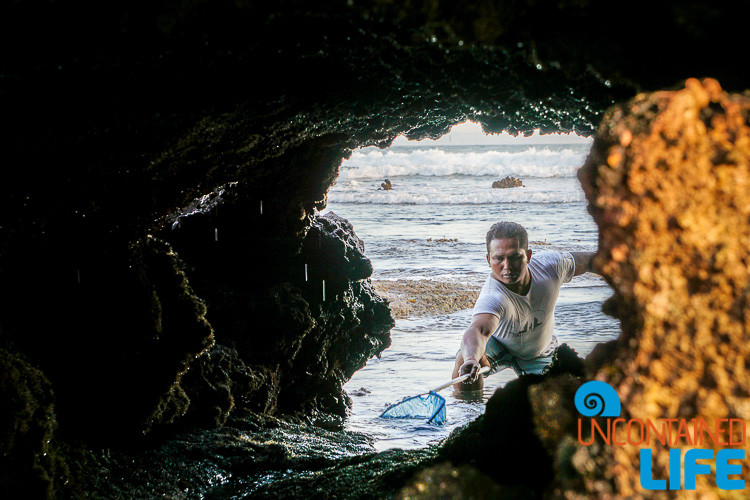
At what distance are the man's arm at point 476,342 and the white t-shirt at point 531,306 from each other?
9 centimetres

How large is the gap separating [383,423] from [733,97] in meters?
3.46

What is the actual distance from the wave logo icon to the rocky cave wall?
2.73 feet

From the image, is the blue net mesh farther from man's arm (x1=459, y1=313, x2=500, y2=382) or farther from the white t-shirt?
the white t-shirt

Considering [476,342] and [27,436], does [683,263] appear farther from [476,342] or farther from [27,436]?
[476,342]

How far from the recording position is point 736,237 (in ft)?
4.03

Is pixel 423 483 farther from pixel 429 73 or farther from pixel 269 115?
pixel 269 115

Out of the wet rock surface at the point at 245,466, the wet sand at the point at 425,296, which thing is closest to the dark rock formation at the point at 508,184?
the wet sand at the point at 425,296

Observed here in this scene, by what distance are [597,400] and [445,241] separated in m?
12.5

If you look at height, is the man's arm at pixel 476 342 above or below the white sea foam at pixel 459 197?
below

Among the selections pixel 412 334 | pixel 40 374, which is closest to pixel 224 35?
pixel 40 374

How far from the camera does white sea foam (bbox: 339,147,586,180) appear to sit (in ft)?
113

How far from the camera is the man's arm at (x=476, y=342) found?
439cm

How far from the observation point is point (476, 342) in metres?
4.49

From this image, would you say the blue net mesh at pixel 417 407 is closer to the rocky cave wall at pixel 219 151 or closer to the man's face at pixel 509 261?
the rocky cave wall at pixel 219 151
